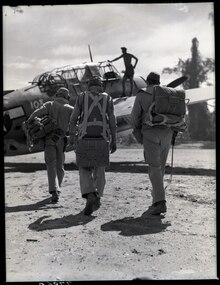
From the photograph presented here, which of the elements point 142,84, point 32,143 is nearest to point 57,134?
point 32,143

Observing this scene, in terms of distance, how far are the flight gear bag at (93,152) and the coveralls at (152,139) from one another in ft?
1.77

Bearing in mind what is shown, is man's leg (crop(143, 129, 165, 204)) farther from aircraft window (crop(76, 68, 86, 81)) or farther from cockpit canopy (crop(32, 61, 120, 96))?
aircraft window (crop(76, 68, 86, 81))

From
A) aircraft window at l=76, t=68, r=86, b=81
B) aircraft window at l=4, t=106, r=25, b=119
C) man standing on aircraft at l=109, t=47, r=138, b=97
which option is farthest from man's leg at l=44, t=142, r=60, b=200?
man standing on aircraft at l=109, t=47, r=138, b=97

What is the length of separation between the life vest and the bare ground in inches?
44.8

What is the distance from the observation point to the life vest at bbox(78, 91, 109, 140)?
602cm

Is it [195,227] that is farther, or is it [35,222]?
[35,222]

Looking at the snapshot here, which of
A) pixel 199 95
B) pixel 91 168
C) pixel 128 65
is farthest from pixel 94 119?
pixel 199 95

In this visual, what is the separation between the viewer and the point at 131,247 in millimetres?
4445

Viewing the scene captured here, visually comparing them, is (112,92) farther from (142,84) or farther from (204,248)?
(204,248)

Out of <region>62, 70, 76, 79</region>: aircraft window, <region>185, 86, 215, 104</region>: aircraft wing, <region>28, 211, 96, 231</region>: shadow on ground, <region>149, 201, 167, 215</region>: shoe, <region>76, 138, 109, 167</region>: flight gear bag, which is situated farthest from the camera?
<region>185, 86, 215, 104</region>: aircraft wing

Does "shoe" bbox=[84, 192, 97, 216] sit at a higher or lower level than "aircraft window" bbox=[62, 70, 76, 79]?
lower

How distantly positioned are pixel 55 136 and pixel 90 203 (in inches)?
62.1

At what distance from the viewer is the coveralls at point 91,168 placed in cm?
603

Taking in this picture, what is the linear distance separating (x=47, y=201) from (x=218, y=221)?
4.29 m
